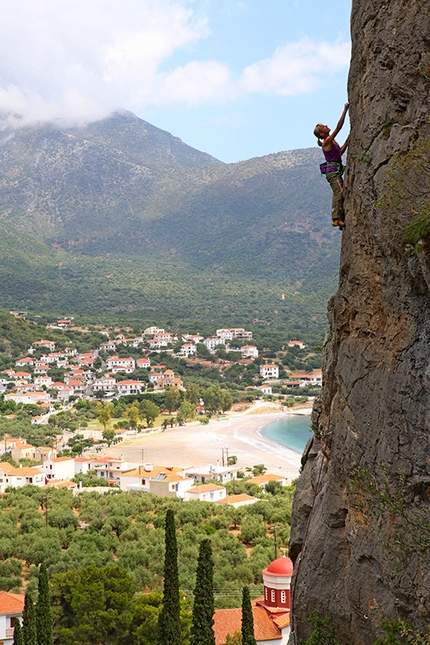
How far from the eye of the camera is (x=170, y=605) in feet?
39.4

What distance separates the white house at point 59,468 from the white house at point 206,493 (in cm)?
1031

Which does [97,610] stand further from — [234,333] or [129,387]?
[234,333]

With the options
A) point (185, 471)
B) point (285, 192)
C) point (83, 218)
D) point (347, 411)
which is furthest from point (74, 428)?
point (83, 218)

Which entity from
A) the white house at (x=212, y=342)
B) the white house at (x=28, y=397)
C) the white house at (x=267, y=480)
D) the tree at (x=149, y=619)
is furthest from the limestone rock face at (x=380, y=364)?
the white house at (x=212, y=342)

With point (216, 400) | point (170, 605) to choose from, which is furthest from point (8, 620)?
point (216, 400)

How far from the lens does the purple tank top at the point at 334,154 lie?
19.9 ft

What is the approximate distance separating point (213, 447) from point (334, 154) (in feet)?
171

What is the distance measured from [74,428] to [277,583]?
5149 cm

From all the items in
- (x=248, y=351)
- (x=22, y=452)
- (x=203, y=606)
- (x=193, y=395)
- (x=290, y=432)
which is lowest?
(x=290, y=432)

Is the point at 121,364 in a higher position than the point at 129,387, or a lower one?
higher

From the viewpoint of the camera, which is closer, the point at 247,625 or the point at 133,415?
the point at 247,625

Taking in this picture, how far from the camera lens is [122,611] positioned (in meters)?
16.6

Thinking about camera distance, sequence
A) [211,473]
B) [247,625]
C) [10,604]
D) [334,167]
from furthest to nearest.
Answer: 1. [211,473]
2. [10,604]
3. [247,625]
4. [334,167]

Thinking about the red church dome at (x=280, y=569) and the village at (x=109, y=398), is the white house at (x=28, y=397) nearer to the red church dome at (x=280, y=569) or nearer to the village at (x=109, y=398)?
the village at (x=109, y=398)
